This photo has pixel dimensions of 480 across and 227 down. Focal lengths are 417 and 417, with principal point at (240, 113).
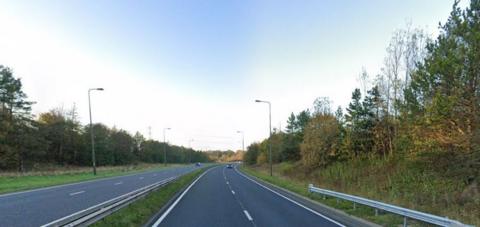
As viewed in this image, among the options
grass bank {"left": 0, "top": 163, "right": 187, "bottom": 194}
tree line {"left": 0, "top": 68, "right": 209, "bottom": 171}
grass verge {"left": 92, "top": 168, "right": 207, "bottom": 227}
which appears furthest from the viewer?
tree line {"left": 0, "top": 68, "right": 209, "bottom": 171}

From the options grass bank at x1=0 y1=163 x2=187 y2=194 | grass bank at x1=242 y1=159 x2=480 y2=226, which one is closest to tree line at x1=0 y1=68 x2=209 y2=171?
grass bank at x1=0 y1=163 x2=187 y2=194

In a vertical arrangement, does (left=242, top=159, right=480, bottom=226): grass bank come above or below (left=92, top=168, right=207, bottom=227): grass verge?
below

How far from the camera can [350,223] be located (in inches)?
537

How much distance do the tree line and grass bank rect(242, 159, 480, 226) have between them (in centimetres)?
4948

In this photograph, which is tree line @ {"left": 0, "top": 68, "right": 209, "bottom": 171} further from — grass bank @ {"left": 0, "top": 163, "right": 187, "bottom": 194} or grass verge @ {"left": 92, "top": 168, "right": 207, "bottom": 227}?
grass verge @ {"left": 92, "top": 168, "right": 207, "bottom": 227}

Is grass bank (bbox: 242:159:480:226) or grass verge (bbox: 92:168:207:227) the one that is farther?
grass bank (bbox: 242:159:480:226)

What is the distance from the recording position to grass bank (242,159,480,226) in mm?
14510

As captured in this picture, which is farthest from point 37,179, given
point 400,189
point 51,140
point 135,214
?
point 51,140

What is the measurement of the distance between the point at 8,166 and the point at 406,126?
201ft

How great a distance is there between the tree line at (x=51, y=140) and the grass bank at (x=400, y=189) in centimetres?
4948

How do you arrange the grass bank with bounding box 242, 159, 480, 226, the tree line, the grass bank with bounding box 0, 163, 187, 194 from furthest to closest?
the tree line
the grass bank with bounding box 0, 163, 187, 194
the grass bank with bounding box 242, 159, 480, 226

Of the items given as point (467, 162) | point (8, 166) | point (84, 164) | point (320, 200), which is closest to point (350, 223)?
point (320, 200)

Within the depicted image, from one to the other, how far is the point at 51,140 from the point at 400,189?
82353mm

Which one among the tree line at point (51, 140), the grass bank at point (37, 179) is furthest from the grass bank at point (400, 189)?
the tree line at point (51, 140)
